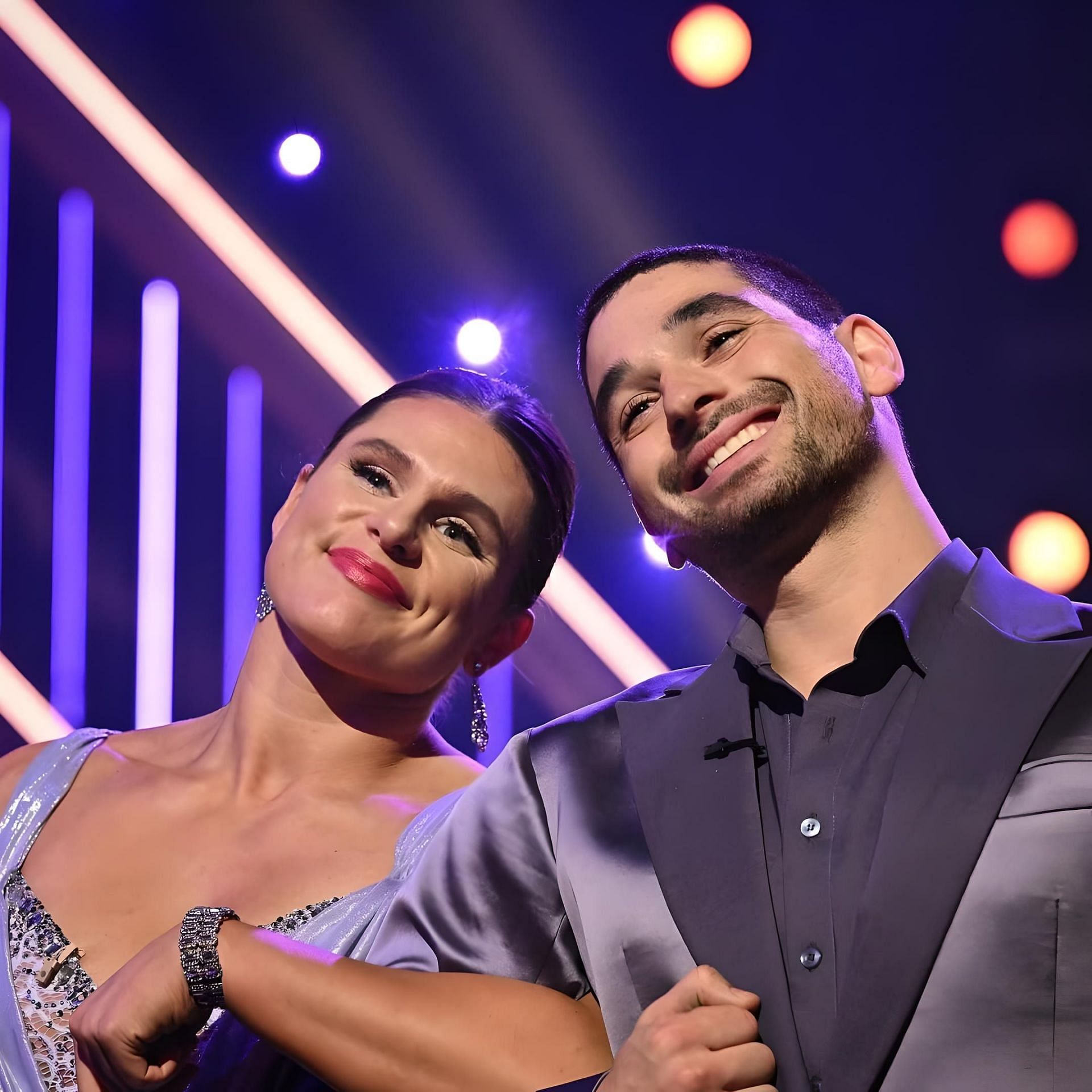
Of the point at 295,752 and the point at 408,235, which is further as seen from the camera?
the point at 408,235

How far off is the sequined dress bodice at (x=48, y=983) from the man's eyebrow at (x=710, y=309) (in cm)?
113

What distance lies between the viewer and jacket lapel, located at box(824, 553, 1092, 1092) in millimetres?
1497

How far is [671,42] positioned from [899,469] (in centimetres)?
169

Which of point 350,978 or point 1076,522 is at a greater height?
point 350,978

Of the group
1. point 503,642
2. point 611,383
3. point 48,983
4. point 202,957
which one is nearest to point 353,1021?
point 202,957

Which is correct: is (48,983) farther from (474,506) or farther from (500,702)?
(500,702)

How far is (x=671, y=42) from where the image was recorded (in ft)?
10.9

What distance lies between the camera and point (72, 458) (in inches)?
135

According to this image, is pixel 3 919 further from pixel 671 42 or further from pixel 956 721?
pixel 671 42

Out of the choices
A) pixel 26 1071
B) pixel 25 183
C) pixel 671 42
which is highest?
pixel 25 183

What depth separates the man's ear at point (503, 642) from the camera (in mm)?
2822

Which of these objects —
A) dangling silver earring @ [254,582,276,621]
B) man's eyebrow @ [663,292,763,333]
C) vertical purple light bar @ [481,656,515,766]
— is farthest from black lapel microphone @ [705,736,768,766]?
vertical purple light bar @ [481,656,515,766]

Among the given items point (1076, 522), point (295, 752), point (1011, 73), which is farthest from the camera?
point (1011, 73)

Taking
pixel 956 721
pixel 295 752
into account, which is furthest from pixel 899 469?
pixel 295 752
